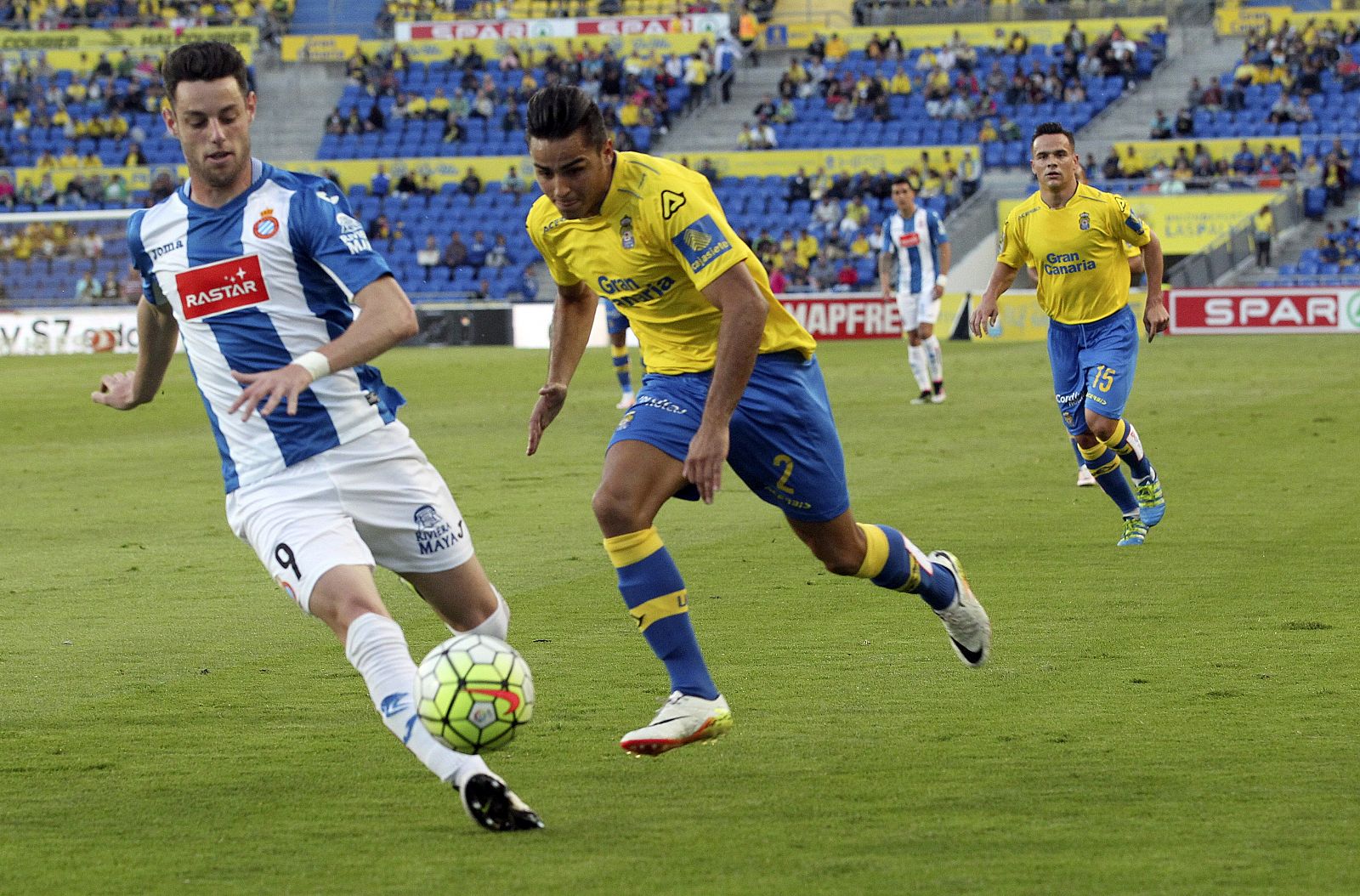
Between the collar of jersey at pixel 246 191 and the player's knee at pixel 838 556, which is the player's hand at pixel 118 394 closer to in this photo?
the collar of jersey at pixel 246 191

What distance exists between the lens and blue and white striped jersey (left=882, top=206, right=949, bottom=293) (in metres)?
20.6

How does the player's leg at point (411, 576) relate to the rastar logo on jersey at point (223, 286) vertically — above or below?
below

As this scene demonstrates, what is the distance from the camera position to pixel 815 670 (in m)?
6.86

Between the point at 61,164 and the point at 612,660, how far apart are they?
39.8m

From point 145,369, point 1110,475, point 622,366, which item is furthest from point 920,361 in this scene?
point 145,369

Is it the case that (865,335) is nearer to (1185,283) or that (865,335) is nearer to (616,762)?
(1185,283)

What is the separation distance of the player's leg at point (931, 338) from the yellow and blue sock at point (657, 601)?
47.0 ft

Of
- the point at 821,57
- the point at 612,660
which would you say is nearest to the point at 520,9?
the point at 821,57

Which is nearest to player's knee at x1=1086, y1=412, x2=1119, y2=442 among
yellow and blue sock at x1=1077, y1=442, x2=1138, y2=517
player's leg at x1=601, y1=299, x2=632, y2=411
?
yellow and blue sock at x1=1077, y1=442, x2=1138, y2=517

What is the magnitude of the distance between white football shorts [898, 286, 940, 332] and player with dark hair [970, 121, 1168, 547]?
8566mm

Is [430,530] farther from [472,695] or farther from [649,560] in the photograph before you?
[649,560]

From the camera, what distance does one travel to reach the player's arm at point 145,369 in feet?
17.7

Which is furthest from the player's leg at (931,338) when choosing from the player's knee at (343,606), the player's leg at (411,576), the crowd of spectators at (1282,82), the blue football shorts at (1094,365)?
the crowd of spectators at (1282,82)

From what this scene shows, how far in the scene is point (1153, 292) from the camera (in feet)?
36.1
